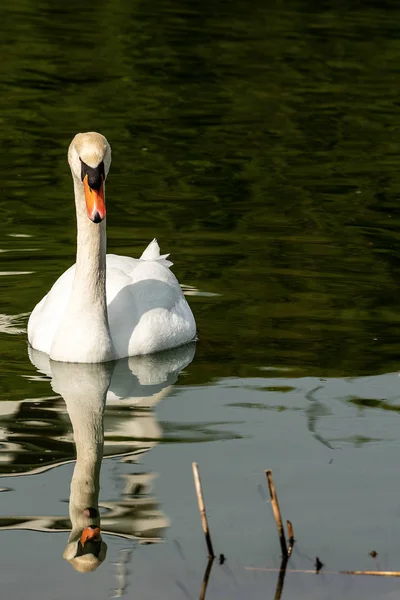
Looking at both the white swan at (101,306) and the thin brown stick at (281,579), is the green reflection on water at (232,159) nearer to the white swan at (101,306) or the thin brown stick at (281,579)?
the white swan at (101,306)

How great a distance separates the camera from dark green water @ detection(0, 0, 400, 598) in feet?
27.6

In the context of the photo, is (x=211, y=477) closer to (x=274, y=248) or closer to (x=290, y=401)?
(x=290, y=401)

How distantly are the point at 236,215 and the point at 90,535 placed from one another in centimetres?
832

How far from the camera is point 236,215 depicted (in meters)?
15.0

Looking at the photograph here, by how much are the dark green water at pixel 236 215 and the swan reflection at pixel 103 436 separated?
0.08 metres

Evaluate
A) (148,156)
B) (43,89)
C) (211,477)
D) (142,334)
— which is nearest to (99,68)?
(43,89)

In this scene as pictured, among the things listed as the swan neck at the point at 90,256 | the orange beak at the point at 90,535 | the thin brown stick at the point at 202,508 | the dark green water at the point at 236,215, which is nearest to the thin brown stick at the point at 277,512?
the dark green water at the point at 236,215

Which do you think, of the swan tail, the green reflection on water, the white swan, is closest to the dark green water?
the green reflection on water

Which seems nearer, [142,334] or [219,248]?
[142,334]

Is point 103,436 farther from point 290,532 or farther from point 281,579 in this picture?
point 281,579

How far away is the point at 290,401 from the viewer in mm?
9406

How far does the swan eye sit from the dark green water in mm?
1459

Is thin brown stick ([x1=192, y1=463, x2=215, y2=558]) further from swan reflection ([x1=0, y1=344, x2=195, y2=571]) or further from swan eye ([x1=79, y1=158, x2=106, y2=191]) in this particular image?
swan eye ([x1=79, y1=158, x2=106, y2=191])

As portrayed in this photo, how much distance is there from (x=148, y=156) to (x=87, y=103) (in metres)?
3.62
